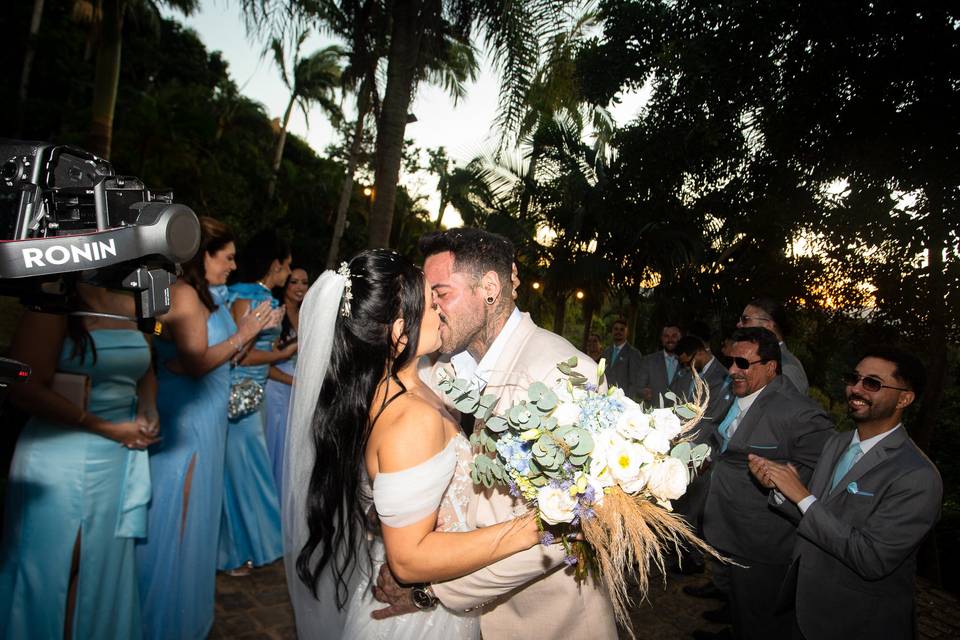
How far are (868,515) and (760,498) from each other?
0.91 meters

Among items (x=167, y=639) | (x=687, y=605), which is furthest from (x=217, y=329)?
(x=687, y=605)

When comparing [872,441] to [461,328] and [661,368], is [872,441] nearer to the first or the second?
[461,328]

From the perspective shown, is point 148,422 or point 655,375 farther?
point 655,375

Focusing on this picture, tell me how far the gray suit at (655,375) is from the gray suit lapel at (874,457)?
17.0ft

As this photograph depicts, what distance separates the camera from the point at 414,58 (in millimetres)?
7516

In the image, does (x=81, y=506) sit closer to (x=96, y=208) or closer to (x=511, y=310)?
(x=96, y=208)

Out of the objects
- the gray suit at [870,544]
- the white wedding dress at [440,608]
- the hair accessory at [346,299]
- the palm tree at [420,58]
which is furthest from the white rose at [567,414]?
the palm tree at [420,58]

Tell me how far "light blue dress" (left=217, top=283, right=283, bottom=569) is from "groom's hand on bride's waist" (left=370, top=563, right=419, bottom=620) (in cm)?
291

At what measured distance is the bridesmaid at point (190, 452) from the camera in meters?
3.53

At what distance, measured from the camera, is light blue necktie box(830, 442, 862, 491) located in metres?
3.19

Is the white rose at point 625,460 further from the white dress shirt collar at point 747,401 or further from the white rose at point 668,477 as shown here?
the white dress shirt collar at point 747,401

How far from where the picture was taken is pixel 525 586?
7.82 feet

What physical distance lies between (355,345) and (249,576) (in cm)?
335

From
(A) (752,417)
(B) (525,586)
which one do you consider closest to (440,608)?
(B) (525,586)
